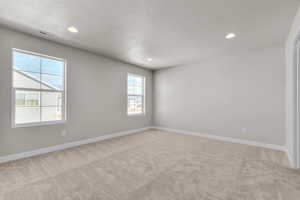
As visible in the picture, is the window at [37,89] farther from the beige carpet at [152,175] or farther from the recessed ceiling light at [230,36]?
the recessed ceiling light at [230,36]

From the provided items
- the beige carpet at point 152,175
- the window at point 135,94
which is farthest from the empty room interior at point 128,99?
the window at point 135,94

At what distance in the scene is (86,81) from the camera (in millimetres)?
3973

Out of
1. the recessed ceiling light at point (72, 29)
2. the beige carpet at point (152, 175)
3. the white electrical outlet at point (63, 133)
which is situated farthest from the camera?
the white electrical outlet at point (63, 133)

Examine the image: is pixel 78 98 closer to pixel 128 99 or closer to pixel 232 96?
pixel 128 99

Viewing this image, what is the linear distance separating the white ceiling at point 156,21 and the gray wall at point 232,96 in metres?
0.58

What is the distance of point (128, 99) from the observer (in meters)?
5.27

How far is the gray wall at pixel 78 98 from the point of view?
2734mm

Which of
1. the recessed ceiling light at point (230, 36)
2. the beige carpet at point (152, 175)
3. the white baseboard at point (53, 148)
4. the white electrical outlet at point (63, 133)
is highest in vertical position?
the recessed ceiling light at point (230, 36)

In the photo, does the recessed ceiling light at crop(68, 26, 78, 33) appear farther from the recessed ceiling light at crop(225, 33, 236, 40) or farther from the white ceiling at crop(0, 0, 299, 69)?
the recessed ceiling light at crop(225, 33, 236, 40)

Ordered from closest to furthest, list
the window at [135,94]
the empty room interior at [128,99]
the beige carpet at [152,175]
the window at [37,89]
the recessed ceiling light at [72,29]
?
the beige carpet at [152,175]
the empty room interior at [128,99]
the recessed ceiling light at [72,29]
the window at [37,89]
the window at [135,94]

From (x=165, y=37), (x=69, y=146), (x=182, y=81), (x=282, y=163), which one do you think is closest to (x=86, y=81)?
(x=69, y=146)

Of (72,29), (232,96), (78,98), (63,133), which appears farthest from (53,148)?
(232,96)

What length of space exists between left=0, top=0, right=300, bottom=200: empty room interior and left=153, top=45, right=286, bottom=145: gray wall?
0.03 metres

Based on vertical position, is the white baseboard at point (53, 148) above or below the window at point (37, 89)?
below
